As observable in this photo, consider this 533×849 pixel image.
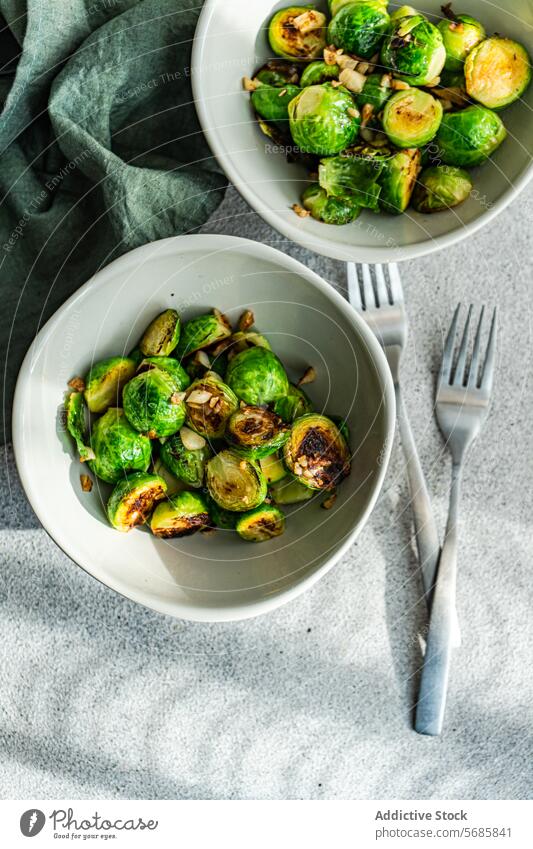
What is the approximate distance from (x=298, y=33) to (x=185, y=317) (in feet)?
1.56

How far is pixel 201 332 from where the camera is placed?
3.65 feet

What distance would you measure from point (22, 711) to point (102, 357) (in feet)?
2.27

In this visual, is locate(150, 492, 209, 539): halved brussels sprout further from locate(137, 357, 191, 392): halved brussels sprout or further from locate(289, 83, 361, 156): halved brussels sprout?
locate(289, 83, 361, 156): halved brussels sprout

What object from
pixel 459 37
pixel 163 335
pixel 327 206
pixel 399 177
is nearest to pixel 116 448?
pixel 163 335

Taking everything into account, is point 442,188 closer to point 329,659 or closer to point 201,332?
point 201,332

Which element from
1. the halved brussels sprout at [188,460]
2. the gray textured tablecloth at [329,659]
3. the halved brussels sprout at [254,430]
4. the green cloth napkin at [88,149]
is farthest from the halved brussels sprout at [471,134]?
the halved brussels sprout at [188,460]

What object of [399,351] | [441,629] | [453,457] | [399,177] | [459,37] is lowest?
[441,629]

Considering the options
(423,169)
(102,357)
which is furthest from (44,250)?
(423,169)

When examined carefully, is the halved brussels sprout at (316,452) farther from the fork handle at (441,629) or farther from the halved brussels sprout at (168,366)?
the fork handle at (441,629)

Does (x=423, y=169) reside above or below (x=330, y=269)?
above

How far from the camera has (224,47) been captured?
109 cm

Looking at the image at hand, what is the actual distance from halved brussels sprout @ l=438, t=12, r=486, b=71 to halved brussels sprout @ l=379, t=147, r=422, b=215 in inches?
5.8

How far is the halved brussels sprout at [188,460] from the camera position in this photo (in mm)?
1113

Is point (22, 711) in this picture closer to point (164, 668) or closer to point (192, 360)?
point (164, 668)
